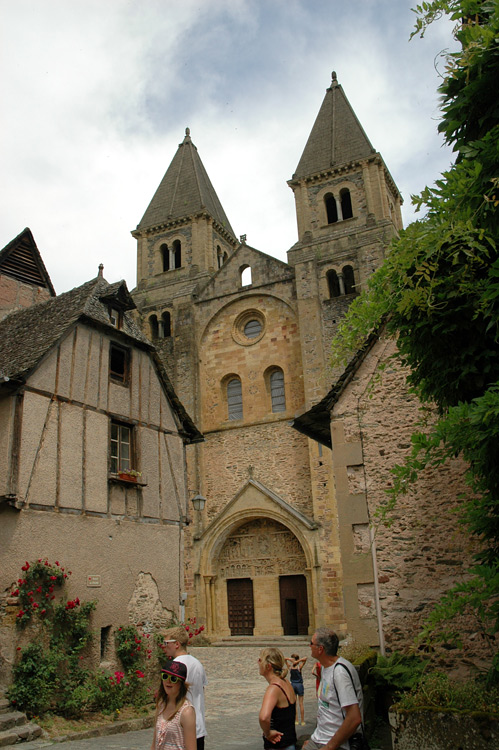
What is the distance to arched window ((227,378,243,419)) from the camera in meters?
23.6

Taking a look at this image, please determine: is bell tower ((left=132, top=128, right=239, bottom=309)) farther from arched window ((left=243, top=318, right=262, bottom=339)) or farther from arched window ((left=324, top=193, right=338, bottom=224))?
arched window ((left=324, top=193, right=338, bottom=224))

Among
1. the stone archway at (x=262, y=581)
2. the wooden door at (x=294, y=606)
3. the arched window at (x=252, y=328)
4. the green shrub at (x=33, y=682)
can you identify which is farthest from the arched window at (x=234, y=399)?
the green shrub at (x=33, y=682)

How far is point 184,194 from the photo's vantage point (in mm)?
30109

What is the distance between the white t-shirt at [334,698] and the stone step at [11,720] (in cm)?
566

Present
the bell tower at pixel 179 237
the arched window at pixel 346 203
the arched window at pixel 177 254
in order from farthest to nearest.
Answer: the arched window at pixel 177 254 → the bell tower at pixel 179 237 → the arched window at pixel 346 203

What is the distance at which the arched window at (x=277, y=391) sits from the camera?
22875 millimetres

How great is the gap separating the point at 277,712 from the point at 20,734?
5.45 m

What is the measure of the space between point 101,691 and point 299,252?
18.0 metres

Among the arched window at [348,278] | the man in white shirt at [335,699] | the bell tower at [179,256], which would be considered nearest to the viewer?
the man in white shirt at [335,699]

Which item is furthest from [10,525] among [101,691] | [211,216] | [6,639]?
[211,216]

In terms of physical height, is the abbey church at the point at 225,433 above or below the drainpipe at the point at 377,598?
above

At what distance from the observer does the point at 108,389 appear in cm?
1150

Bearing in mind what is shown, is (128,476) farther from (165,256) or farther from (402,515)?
(165,256)

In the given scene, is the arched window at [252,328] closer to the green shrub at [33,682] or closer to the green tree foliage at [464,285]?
the green shrub at [33,682]
